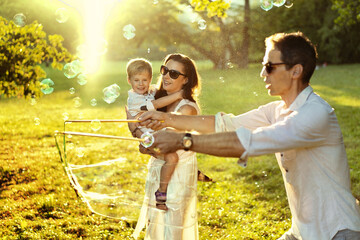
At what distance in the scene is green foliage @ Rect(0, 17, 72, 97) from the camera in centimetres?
594

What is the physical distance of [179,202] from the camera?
115 inches

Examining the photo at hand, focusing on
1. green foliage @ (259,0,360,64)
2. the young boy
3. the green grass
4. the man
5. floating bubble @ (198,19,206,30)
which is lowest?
the green grass

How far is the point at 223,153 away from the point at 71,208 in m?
3.48

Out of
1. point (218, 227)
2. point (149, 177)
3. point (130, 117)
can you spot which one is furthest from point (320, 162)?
point (218, 227)

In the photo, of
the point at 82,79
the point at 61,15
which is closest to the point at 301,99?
the point at 82,79

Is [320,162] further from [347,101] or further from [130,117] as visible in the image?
[347,101]

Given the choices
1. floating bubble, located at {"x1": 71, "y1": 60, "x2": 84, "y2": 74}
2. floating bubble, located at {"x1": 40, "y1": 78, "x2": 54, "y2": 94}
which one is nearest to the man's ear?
floating bubble, located at {"x1": 71, "y1": 60, "x2": 84, "y2": 74}

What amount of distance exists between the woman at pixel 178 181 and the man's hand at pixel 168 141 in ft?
2.88

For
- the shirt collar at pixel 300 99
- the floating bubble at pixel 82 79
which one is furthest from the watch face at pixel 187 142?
the floating bubble at pixel 82 79

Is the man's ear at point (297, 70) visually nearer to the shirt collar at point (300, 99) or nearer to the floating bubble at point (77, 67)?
the shirt collar at point (300, 99)

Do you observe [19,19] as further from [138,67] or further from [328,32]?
[328,32]

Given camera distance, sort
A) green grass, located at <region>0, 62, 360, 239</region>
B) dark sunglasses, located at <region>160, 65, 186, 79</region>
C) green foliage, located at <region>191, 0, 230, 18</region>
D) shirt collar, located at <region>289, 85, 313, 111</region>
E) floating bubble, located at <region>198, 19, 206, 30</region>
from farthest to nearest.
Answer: green foliage, located at <region>191, 0, 230, 18</region>, green grass, located at <region>0, 62, 360, 239</region>, floating bubble, located at <region>198, 19, 206, 30</region>, dark sunglasses, located at <region>160, 65, 186, 79</region>, shirt collar, located at <region>289, 85, 313, 111</region>

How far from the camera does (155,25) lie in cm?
1611

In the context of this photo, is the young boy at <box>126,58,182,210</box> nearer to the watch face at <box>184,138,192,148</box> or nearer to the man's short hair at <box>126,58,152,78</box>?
the man's short hair at <box>126,58,152,78</box>
